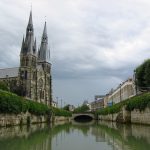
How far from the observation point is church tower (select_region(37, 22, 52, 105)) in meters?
136

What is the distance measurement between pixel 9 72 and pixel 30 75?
15783 mm

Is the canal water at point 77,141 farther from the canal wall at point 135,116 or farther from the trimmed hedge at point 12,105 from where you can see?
the trimmed hedge at point 12,105

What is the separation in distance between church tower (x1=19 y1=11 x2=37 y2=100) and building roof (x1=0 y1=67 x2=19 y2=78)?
5.72m

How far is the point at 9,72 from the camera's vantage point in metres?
140

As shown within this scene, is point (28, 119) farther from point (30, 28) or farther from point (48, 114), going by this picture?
point (30, 28)

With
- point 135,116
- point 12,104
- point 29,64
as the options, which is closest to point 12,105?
point 12,104

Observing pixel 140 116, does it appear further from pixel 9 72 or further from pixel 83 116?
pixel 83 116

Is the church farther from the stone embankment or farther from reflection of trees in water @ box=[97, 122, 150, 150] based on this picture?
reflection of trees in water @ box=[97, 122, 150, 150]

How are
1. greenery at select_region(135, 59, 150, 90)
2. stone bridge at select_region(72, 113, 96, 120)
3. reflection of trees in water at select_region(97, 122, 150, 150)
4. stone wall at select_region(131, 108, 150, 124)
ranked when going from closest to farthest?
1. reflection of trees in water at select_region(97, 122, 150, 150)
2. stone wall at select_region(131, 108, 150, 124)
3. greenery at select_region(135, 59, 150, 90)
4. stone bridge at select_region(72, 113, 96, 120)

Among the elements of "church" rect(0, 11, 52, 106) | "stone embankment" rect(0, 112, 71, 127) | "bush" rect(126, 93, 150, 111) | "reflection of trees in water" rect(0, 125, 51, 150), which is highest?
"church" rect(0, 11, 52, 106)

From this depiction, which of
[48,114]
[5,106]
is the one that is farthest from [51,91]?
[5,106]

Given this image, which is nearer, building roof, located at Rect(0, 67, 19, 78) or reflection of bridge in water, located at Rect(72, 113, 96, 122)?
building roof, located at Rect(0, 67, 19, 78)

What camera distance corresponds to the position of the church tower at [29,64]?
419 ft

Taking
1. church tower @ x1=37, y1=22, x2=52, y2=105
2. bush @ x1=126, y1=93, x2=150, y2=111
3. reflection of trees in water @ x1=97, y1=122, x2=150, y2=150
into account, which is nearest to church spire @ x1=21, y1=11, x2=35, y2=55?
church tower @ x1=37, y1=22, x2=52, y2=105
